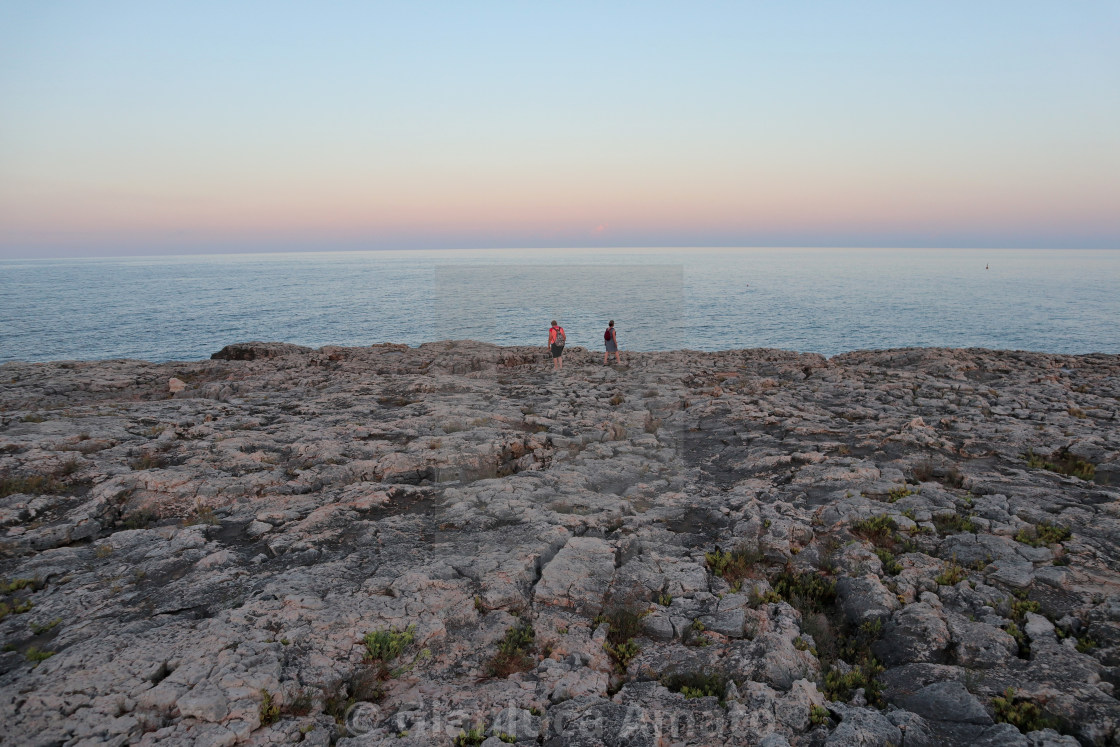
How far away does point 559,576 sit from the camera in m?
8.69

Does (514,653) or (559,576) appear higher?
(559,576)

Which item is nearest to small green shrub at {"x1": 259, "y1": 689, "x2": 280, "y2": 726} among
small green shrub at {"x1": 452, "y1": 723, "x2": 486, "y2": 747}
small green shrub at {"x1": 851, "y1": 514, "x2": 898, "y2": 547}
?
small green shrub at {"x1": 452, "y1": 723, "x2": 486, "y2": 747}

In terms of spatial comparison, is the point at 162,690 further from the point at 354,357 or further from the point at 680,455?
the point at 354,357

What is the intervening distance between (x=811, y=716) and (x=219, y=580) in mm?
8706

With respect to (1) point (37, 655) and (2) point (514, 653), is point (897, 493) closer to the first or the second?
(2) point (514, 653)

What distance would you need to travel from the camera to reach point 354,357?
28.3m

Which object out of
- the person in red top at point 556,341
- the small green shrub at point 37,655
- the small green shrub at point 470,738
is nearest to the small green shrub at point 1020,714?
the small green shrub at point 470,738

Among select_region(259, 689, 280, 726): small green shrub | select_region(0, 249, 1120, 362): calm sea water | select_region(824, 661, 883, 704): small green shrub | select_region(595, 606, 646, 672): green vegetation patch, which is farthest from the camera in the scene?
select_region(0, 249, 1120, 362): calm sea water

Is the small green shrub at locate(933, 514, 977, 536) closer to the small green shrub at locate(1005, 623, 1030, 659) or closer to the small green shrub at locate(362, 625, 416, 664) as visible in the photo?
the small green shrub at locate(1005, 623, 1030, 659)

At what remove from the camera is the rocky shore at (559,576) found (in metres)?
6.04

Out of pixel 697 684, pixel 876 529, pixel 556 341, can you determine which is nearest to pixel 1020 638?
pixel 876 529

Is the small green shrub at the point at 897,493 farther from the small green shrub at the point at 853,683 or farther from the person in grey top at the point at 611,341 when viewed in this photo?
the person in grey top at the point at 611,341

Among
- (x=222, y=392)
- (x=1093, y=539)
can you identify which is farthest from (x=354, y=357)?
(x=1093, y=539)

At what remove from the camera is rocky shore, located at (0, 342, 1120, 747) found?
604cm
